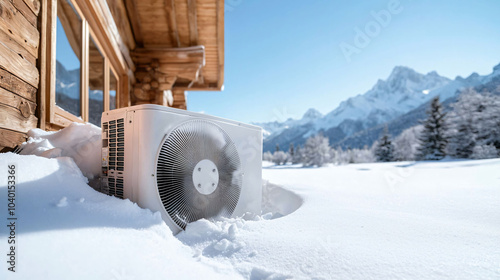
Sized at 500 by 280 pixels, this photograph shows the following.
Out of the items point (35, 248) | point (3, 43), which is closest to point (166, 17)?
point (3, 43)

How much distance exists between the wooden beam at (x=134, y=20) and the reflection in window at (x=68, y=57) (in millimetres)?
1302

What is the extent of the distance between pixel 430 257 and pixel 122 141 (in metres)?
1.47

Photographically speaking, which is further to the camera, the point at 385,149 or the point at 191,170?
the point at 385,149

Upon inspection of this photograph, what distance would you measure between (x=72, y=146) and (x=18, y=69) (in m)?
0.51

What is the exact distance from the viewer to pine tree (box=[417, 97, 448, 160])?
17906mm

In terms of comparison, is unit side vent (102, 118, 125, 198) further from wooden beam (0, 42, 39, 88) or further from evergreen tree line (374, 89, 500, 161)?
evergreen tree line (374, 89, 500, 161)

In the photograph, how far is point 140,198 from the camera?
1149mm

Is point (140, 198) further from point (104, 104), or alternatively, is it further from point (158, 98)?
point (158, 98)

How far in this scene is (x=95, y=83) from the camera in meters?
2.73

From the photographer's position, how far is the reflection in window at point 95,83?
2.64 m

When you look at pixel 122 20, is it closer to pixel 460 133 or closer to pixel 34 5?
pixel 34 5

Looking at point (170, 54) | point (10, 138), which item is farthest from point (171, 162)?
point (170, 54)

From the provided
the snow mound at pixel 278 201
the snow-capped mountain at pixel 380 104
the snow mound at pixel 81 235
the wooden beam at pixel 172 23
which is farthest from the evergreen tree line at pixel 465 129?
the snow-capped mountain at pixel 380 104

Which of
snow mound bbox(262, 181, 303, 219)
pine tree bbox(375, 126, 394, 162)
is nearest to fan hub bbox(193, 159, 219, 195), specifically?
snow mound bbox(262, 181, 303, 219)
